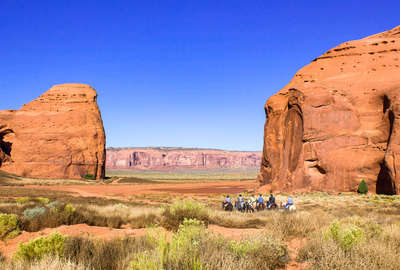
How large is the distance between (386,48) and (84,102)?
2149 inches

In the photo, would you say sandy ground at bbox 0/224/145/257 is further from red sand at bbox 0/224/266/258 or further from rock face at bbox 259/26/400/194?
rock face at bbox 259/26/400/194

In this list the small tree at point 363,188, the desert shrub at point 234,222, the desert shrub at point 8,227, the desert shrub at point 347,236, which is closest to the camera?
the desert shrub at point 347,236

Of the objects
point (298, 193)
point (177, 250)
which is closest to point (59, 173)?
point (298, 193)

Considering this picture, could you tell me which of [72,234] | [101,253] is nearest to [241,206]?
[72,234]

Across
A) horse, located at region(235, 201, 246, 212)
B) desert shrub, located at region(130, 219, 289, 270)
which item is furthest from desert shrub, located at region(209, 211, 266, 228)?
horse, located at region(235, 201, 246, 212)

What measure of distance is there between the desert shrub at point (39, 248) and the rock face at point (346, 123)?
27.8 meters

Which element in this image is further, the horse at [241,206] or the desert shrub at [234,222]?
the horse at [241,206]

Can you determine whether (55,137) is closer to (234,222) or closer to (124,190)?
(124,190)

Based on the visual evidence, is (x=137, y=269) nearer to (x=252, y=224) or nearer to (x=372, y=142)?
(x=252, y=224)

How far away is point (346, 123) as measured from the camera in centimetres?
3148

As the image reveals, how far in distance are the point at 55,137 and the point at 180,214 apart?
5732 centimetres

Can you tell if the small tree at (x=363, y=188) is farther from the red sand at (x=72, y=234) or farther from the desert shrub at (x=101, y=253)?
the desert shrub at (x=101, y=253)

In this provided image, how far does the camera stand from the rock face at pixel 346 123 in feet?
96.9

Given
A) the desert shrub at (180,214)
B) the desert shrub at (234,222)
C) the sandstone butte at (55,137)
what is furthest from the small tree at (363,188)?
the sandstone butte at (55,137)
